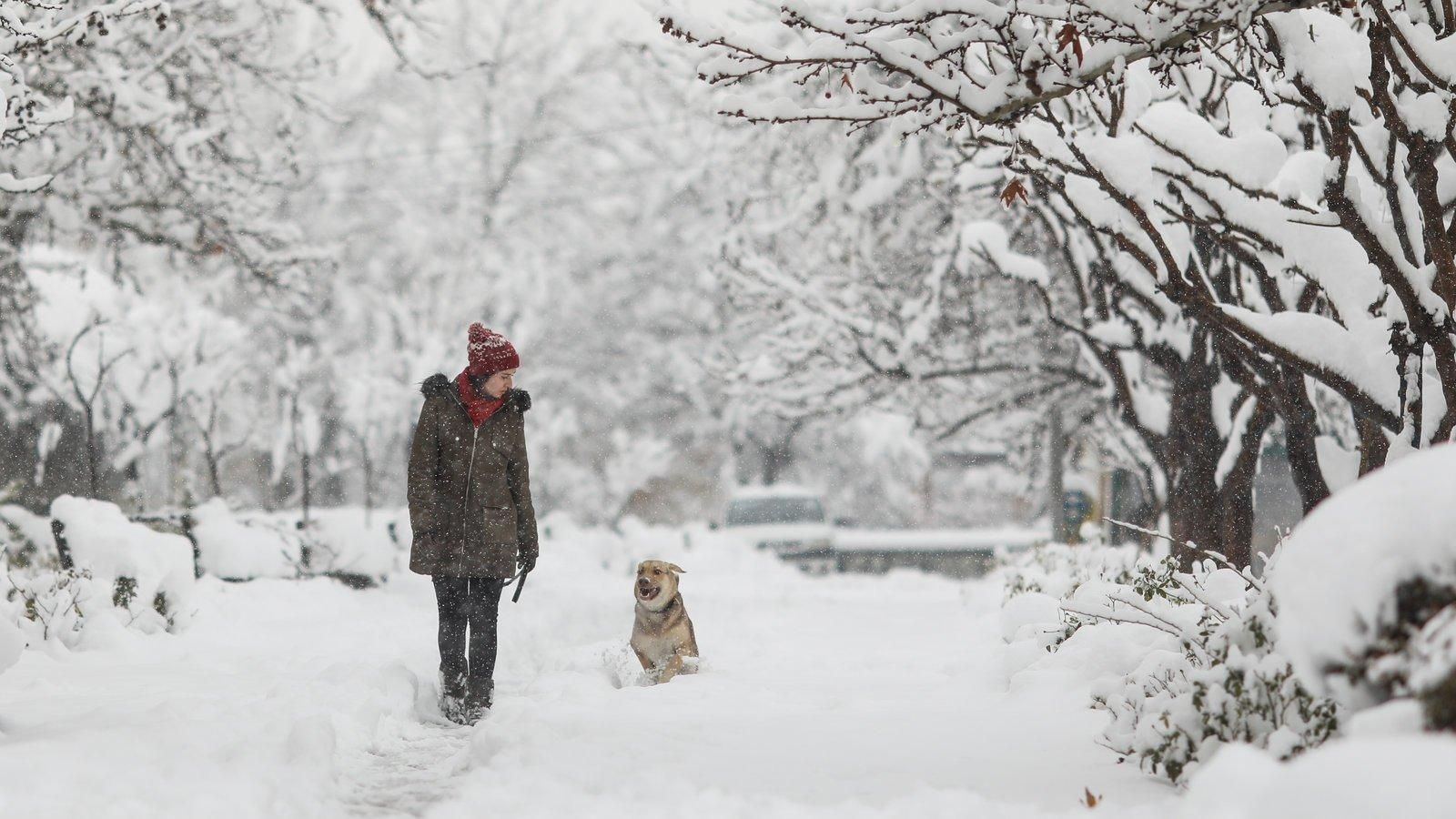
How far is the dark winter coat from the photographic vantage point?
5988mm

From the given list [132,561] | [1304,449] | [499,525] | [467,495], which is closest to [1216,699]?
[499,525]

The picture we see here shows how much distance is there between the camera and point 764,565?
20.0m

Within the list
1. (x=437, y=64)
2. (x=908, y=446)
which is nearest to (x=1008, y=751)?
(x=437, y=64)

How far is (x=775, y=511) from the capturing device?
23.5m

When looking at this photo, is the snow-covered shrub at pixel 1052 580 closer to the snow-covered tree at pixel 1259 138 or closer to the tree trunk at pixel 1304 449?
the tree trunk at pixel 1304 449

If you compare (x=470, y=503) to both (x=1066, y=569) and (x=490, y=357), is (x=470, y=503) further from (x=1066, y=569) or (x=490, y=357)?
(x=1066, y=569)

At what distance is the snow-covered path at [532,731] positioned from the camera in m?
3.99

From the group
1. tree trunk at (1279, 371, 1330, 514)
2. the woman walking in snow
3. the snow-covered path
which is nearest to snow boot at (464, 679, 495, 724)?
the woman walking in snow

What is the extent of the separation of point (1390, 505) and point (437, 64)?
865cm

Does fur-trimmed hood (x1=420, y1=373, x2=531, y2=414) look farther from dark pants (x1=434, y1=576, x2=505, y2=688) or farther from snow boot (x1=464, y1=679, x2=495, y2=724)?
snow boot (x1=464, y1=679, x2=495, y2=724)

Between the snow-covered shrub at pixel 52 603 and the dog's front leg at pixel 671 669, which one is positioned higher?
the snow-covered shrub at pixel 52 603

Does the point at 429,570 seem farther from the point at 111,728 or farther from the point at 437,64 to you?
the point at 437,64

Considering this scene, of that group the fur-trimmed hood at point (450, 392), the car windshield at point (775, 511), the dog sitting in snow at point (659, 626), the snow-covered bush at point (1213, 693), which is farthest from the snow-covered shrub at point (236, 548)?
the car windshield at point (775, 511)

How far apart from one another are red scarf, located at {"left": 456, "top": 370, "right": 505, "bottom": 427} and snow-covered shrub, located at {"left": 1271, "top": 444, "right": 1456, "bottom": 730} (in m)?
4.01
